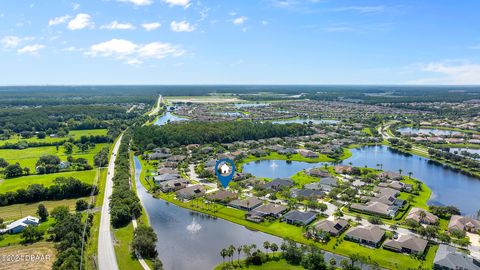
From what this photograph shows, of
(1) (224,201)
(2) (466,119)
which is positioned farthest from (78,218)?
(2) (466,119)

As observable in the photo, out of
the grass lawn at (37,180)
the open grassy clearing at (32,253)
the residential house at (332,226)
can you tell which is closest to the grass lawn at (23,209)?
the grass lawn at (37,180)

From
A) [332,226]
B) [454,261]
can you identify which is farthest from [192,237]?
[454,261]

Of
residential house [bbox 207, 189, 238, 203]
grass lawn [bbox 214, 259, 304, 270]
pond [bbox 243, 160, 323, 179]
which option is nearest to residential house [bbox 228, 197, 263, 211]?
residential house [bbox 207, 189, 238, 203]

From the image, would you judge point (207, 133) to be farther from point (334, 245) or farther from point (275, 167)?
point (334, 245)

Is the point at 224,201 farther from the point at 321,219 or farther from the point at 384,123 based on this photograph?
the point at 384,123

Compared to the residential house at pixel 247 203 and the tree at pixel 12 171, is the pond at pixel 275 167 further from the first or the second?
the tree at pixel 12 171

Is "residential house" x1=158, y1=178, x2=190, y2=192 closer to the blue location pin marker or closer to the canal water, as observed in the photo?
the canal water
